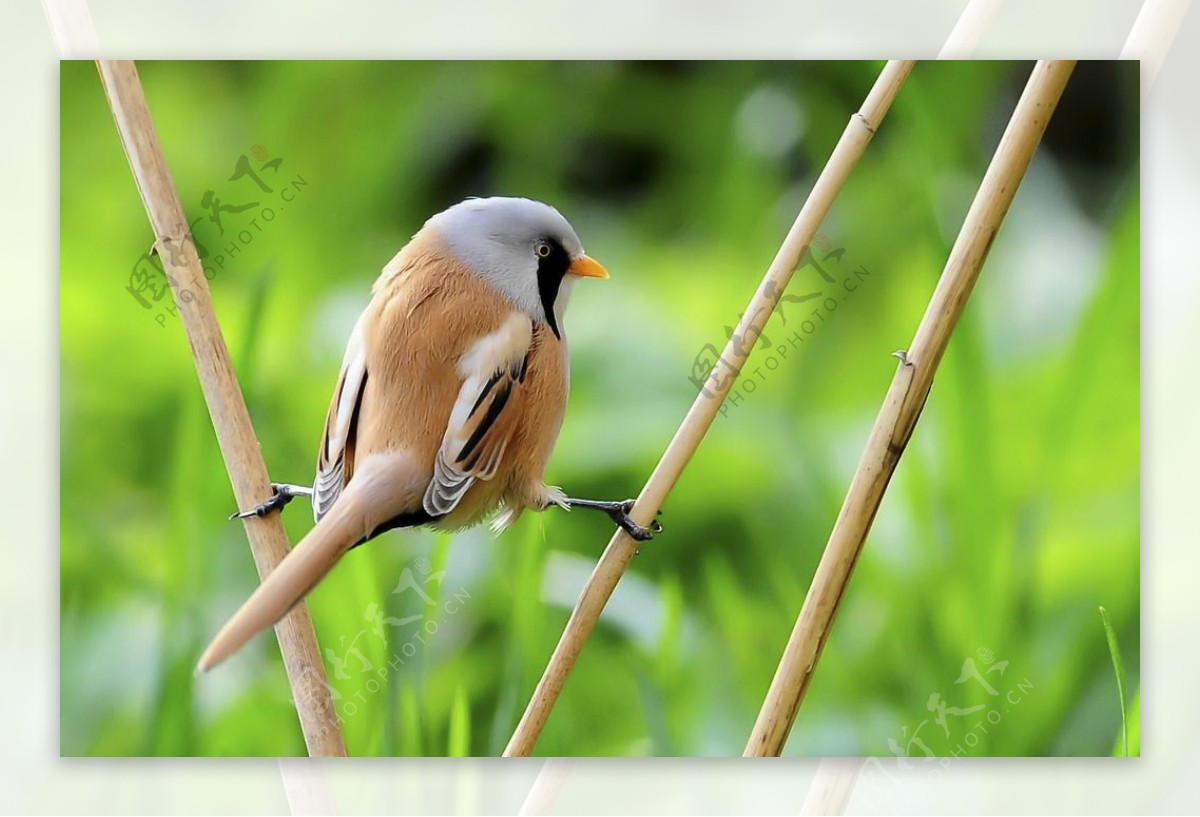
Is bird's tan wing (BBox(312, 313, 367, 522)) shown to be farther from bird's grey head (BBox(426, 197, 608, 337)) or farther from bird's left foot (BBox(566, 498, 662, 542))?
bird's left foot (BBox(566, 498, 662, 542))

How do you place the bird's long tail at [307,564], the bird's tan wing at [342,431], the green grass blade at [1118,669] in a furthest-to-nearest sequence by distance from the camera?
the green grass blade at [1118,669] → the bird's tan wing at [342,431] → the bird's long tail at [307,564]

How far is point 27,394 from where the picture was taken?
6.10 ft

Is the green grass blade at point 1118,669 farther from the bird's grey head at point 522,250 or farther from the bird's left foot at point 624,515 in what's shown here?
the bird's grey head at point 522,250

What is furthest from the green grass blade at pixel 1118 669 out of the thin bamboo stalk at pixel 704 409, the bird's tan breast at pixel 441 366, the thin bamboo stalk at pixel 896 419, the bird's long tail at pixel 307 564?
the bird's long tail at pixel 307 564

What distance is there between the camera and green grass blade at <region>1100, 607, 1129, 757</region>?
1.86 meters

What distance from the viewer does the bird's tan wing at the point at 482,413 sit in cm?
174

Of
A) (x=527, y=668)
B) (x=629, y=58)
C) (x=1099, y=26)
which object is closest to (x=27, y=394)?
(x=527, y=668)

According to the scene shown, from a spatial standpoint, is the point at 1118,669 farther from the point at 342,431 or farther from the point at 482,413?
the point at 342,431

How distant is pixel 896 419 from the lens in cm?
167

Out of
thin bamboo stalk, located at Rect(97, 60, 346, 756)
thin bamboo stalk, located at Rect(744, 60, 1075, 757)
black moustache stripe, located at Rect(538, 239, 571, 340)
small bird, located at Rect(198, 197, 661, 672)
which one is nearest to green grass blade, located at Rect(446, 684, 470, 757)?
thin bamboo stalk, located at Rect(97, 60, 346, 756)

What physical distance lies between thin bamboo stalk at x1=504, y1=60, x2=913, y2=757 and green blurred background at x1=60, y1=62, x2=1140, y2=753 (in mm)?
43

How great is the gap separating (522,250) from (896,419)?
0.55m

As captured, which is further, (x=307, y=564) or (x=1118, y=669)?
(x=1118, y=669)

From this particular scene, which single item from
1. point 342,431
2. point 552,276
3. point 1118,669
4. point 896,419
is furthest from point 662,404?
point 1118,669
